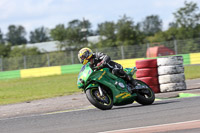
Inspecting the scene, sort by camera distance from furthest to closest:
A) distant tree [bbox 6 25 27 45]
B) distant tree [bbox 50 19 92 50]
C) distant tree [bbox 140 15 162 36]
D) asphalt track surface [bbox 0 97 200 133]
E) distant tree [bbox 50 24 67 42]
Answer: distant tree [bbox 6 25 27 45], distant tree [bbox 140 15 162 36], distant tree [bbox 50 24 67 42], distant tree [bbox 50 19 92 50], asphalt track surface [bbox 0 97 200 133]

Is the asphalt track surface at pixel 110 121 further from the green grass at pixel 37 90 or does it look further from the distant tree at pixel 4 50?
the distant tree at pixel 4 50

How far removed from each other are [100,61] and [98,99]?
0.92m

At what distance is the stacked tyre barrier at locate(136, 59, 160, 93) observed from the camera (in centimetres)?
1185

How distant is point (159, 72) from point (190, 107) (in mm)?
4500

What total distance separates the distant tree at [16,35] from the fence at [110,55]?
137 m

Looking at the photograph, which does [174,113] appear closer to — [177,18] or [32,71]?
[32,71]

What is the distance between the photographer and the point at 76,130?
6039 millimetres

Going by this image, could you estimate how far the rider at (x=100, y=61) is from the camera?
839 centimetres

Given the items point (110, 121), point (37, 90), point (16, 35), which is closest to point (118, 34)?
point (37, 90)

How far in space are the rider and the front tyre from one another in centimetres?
54

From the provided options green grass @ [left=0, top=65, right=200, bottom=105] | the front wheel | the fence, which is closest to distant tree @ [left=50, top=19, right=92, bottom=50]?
the fence

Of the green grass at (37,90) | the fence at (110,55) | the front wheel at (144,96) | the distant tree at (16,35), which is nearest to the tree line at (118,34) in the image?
the fence at (110,55)

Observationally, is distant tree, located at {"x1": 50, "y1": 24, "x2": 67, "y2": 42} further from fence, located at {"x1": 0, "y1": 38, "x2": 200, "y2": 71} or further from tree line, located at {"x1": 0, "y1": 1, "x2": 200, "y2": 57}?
fence, located at {"x1": 0, "y1": 38, "x2": 200, "y2": 71}

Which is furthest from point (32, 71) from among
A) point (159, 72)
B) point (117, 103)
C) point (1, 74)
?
point (117, 103)
